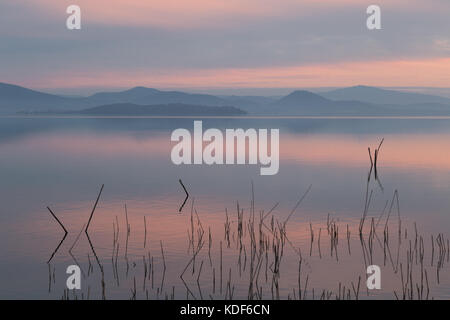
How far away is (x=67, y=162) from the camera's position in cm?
4297

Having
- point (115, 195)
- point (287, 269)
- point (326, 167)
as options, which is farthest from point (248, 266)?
point (326, 167)

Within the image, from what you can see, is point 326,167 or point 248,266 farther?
point 326,167

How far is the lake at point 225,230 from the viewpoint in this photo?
13711mm

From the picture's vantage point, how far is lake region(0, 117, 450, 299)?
13.7 m

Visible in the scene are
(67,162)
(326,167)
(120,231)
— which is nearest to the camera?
(120,231)

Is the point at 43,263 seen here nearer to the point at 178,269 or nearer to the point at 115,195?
the point at 178,269

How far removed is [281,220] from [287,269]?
21.4 ft

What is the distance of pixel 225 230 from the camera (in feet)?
61.1

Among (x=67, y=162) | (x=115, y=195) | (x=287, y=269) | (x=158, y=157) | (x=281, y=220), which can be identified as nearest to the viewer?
(x=287, y=269)

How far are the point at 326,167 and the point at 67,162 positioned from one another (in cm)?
1706

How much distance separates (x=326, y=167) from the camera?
40.0 metres
